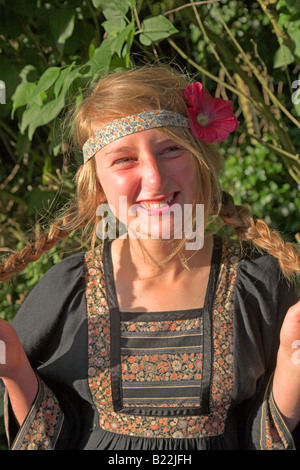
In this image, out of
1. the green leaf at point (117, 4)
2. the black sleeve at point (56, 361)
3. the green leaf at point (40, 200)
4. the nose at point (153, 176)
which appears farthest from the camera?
the green leaf at point (40, 200)

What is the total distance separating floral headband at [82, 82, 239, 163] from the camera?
1229 mm

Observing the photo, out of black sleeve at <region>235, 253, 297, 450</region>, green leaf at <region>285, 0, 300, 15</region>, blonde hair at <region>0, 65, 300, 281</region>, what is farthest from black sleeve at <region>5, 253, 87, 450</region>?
green leaf at <region>285, 0, 300, 15</region>

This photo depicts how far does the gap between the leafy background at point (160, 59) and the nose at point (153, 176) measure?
36 centimetres

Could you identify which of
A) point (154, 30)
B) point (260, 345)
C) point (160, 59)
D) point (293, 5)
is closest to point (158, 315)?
point (260, 345)

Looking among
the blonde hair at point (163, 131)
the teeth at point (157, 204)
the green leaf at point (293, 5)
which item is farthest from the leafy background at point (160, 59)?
the teeth at point (157, 204)

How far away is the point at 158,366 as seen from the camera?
1274mm

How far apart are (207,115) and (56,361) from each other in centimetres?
61

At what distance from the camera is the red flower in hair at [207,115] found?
4.16 feet

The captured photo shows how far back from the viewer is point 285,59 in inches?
67.6

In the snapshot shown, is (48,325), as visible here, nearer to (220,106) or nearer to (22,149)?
(220,106)

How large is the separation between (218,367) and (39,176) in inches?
52.4

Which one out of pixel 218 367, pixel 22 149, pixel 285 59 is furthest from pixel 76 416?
pixel 285 59

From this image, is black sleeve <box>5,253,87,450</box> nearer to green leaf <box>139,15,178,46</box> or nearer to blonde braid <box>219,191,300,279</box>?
blonde braid <box>219,191,300,279</box>

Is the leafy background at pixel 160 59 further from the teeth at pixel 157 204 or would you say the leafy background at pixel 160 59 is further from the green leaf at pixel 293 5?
the teeth at pixel 157 204
